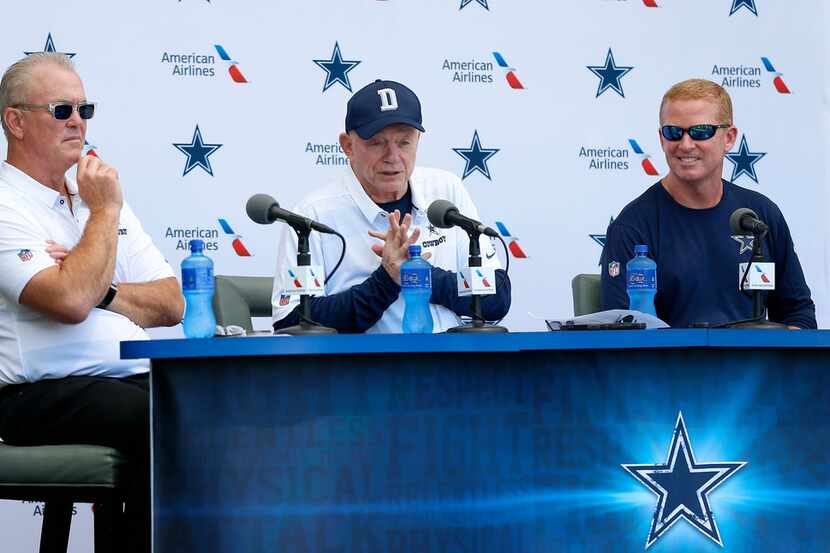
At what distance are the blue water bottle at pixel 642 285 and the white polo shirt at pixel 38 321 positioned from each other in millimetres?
1340

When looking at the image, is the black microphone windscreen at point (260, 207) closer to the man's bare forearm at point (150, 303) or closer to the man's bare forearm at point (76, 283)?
the man's bare forearm at point (76, 283)

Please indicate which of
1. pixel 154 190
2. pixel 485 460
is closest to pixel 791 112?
pixel 154 190

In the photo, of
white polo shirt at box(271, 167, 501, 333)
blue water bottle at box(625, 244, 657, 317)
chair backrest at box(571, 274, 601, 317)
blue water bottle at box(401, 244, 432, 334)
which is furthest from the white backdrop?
blue water bottle at box(401, 244, 432, 334)

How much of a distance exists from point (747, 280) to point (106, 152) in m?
2.41

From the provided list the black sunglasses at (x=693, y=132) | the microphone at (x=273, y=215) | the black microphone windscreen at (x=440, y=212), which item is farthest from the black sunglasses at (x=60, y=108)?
the black sunglasses at (x=693, y=132)

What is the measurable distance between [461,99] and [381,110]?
1.43 meters

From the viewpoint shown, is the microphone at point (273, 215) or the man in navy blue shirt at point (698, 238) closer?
the microphone at point (273, 215)

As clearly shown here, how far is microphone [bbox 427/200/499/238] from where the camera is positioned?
282cm

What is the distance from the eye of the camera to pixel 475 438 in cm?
253

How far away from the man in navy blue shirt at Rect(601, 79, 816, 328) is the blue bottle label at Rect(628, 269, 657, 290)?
0.46 feet

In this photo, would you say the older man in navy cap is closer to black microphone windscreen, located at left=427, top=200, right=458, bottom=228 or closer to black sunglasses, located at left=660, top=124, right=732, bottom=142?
black microphone windscreen, located at left=427, top=200, right=458, bottom=228

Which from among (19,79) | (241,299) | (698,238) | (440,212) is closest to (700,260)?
(698,238)

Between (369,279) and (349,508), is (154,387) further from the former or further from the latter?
(369,279)

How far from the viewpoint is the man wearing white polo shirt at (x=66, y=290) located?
2.99 metres
